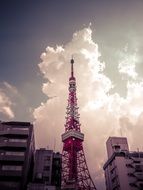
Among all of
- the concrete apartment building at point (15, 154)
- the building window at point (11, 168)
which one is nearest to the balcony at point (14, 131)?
the concrete apartment building at point (15, 154)

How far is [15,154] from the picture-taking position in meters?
49.9

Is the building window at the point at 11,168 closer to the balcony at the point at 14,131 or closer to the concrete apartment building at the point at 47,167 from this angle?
the balcony at the point at 14,131

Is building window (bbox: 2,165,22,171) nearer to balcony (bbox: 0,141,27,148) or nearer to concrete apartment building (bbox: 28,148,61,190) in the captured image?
balcony (bbox: 0,141,27,148)

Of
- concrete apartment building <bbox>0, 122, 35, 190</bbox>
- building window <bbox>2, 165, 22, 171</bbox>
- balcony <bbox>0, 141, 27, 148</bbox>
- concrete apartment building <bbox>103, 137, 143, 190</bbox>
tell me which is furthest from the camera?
concrete apartment building <bbox>103, 137, 143, 190</bbox>

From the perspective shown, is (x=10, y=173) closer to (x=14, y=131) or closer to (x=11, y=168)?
(x=11, y=168)

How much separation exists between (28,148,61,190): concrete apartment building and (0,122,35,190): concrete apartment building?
8.22 m

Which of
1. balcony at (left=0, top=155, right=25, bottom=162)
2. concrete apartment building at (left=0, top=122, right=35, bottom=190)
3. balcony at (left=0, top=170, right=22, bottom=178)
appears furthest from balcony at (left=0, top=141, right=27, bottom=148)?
balcony at (left=0, top=170, right=22, bottom=178)

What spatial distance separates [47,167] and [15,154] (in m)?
14.6

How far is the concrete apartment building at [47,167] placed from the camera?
58.5 m

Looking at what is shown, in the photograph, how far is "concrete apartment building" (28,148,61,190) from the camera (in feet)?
192

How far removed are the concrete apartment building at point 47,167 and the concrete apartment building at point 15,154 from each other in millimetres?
8217

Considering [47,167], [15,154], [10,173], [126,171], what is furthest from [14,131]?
[126,171]

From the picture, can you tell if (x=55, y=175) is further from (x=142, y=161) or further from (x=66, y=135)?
(x=142, y=161)

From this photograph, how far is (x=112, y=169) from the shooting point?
66.3 metres
